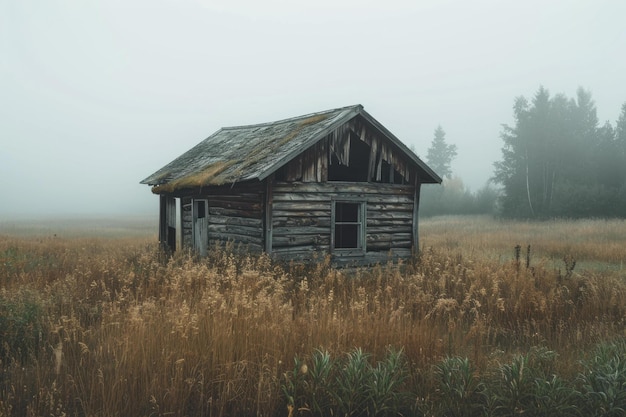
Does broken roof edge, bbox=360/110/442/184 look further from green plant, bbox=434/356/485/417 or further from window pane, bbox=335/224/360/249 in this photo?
green plant, bbox=434/356/485/417

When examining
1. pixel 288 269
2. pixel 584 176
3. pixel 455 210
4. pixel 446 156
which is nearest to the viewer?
pixel 288 269

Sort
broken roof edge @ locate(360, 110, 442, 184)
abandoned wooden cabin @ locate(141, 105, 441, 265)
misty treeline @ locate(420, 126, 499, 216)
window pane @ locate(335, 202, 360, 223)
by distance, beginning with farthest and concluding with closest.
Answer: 1. misty treeline @ locate(420, 126, 499, 216)
2. window pane @ locate(335, 202, 360, 223)
3. broken roof edge @ locate(360, 110, 442, 184)
4. abandoned wooden cabin @ locate(141, 105, 441, 265)

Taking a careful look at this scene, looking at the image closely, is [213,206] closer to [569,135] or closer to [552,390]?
[552,390]

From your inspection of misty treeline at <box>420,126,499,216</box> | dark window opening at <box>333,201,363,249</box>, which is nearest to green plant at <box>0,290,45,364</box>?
dark window opening at <box>333,201,363,249</box>

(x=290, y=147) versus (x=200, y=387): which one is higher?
(x=290, y=147)

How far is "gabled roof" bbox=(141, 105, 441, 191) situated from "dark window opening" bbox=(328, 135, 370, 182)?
3.53 ft

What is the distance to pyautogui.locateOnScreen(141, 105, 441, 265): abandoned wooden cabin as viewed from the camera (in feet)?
36.3

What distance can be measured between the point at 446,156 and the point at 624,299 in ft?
203

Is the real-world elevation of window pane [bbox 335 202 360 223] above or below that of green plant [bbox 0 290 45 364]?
above

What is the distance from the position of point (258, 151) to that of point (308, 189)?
1.89 meters

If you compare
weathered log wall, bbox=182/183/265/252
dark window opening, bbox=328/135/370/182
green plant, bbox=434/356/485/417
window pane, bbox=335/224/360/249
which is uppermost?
dark window opening, bbox=328/135/370/182

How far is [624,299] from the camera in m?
8.16

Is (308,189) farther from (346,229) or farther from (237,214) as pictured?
(346,229)

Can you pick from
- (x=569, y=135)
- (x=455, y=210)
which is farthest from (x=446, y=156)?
(x=569, y=135)
